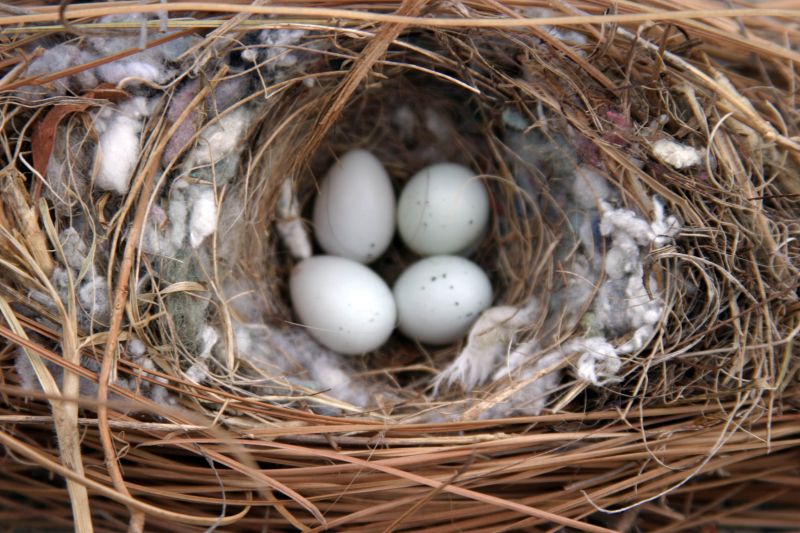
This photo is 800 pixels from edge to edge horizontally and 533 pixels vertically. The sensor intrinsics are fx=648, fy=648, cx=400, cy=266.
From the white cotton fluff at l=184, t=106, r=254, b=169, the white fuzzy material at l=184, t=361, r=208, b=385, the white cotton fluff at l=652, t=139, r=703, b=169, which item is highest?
the white cotton fluff at l=184, t=106, r=254, b=169

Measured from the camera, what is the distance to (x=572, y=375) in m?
0.93

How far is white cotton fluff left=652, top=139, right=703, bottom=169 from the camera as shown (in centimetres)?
88

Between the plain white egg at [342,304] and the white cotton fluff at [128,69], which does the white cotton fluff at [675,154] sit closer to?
the plain white egg at [342,304]

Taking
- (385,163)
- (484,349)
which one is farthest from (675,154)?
(385,163)

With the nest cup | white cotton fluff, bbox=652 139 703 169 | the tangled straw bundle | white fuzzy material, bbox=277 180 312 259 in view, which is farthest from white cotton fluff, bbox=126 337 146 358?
white cotton fluff, bbox=652 139 703 169

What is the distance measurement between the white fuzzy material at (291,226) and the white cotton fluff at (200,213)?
19 centimetres

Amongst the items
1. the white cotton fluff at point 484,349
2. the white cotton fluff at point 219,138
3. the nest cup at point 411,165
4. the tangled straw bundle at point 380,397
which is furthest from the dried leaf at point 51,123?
the white cotton fluff at point 484,349

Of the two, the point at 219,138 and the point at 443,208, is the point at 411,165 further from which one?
the point at 219,138

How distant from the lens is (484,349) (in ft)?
3.42

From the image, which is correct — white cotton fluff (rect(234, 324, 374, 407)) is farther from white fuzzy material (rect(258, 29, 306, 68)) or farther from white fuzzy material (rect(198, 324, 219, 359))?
white fuzzy material (rect(258, 29, 306, 68))

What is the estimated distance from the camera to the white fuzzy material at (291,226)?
109cm

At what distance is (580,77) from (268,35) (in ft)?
1.44

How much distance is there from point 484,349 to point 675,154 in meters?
0.41

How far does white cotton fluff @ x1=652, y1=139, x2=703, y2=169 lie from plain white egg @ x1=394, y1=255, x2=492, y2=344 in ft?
1.17
